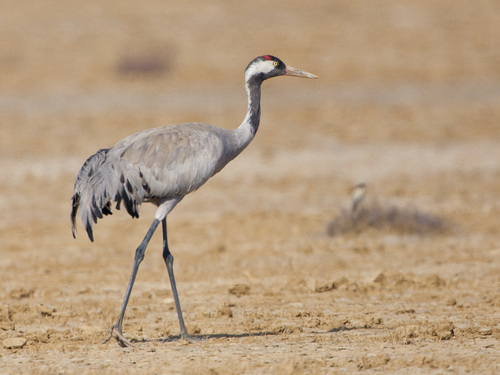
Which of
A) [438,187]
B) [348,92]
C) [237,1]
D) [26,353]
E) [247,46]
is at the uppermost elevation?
[237,1]

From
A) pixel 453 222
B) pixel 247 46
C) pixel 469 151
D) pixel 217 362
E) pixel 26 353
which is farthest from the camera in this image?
pixel 247 46

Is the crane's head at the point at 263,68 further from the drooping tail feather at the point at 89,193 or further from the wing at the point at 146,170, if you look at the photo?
the drooping tail feather at the point at 89,193

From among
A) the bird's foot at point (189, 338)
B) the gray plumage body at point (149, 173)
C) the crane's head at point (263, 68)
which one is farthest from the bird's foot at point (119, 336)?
the crane's head at point (263, 68)

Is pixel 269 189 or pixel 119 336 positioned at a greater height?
pixel 269 189

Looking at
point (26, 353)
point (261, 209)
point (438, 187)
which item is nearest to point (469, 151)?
point (438, 187)

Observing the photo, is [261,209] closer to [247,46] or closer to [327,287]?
[327,287]

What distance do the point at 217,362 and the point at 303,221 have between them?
7.01 metres

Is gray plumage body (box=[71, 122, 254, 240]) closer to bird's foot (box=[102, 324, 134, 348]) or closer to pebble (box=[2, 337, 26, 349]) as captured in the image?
bird's foot (box=[102, 324, 134, 348])

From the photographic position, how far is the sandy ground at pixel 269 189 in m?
6.71

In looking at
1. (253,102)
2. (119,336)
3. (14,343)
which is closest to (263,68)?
(253,102)

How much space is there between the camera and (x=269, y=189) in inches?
596

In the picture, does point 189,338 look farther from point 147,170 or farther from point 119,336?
point 147,170

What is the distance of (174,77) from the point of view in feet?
85.1

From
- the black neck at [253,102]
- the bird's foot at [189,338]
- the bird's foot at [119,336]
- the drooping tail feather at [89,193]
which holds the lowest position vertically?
the bird's foot at [189,338]
